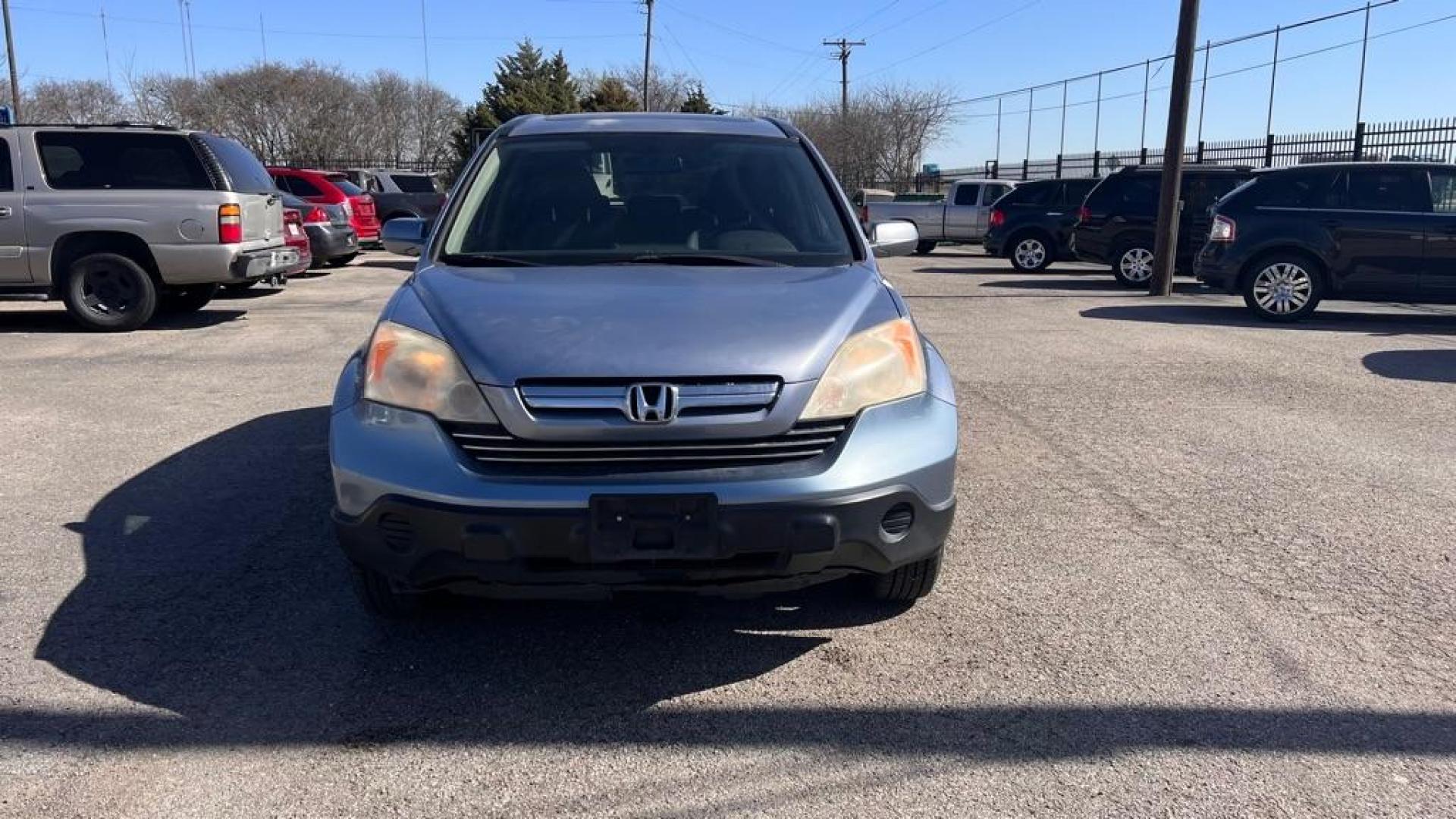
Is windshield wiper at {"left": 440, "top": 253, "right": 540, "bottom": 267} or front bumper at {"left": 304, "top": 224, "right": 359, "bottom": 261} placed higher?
windshield wiper at {"left": 440, "top": 253, "right": 540, "bottom": 267}

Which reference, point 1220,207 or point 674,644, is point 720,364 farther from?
point 1220,207

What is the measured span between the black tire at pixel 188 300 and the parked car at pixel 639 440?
932 centimetres

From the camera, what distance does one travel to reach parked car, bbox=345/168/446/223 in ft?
74.2

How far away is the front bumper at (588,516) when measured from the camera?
2.97m

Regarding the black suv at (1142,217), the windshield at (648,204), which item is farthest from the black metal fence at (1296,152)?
the windshield at (648,204)

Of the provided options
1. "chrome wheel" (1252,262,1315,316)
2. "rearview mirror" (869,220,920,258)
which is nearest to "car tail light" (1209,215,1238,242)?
"chrome wheel" (1252,262,1315,316)

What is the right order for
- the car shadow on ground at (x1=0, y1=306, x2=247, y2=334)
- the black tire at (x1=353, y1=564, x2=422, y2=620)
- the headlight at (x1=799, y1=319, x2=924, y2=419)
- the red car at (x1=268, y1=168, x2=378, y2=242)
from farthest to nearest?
the red car at (x1=268, y1=168, x2=378, y2=242)
the car shadow on ground at (x1=0, y1=306, x2=247, y2=334)
the black tire at (x1=353, y1=564, x2=422, y2=620)
the headlight at (x1=799, y1=319, x2=924, y2=419)

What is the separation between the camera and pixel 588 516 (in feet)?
9.70

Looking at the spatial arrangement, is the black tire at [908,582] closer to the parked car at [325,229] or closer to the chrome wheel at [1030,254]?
the parked car at [325,229]

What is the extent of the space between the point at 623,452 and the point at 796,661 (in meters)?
0.98

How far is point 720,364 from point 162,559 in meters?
2.65

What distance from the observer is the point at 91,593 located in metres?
4.08

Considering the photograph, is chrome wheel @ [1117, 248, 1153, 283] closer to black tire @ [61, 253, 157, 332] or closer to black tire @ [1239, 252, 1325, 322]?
black tire @ [1239, 252, 1325, 322]

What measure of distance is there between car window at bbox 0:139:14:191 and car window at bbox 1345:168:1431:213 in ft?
42.0
